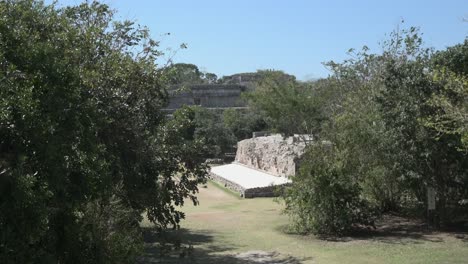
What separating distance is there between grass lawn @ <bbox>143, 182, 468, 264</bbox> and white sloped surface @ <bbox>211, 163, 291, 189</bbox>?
8.69m

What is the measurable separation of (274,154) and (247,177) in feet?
6.98

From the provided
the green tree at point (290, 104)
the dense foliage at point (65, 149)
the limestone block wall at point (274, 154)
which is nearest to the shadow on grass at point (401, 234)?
the dense foliage at point (65, 149)

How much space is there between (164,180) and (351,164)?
6.69m

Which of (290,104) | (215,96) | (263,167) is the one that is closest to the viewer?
(290,104)

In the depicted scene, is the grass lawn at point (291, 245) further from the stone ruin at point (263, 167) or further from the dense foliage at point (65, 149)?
the stone ruin at point (263, 167)

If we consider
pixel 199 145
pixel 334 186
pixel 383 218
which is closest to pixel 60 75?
pixel 199 145

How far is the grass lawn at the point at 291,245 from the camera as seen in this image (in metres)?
11.3

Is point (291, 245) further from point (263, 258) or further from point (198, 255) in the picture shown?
point (198, 255)

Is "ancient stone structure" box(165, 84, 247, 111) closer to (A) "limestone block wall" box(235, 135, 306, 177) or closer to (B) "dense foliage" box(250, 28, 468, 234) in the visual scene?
(A) "limestone block wall" box(235, 135, 306, 177)

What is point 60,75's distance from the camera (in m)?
5.29

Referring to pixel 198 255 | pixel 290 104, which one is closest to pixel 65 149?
pixel 198 255

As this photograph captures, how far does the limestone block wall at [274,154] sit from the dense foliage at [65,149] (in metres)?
17.0

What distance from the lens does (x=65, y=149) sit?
5055 millimetres

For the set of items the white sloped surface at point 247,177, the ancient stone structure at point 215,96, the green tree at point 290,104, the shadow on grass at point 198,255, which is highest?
the ancient stone structure at point 215,96
